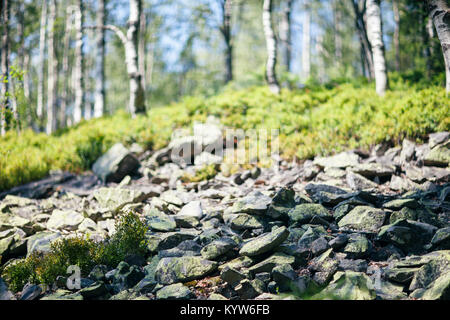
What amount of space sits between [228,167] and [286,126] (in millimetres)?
1920

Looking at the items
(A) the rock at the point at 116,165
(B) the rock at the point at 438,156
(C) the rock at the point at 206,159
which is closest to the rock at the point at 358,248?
(B) the rock at the point at 438,156

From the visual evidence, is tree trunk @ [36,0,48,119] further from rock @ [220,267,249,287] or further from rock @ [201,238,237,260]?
rock @ [220,267,249,287]

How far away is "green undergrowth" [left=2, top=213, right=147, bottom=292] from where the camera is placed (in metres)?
3.80

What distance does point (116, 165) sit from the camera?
7.33m

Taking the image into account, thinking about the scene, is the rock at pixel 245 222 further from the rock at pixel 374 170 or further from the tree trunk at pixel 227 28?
the tree trunk at pixel 227 28

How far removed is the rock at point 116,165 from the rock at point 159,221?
2.49 m

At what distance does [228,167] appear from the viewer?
699 cm

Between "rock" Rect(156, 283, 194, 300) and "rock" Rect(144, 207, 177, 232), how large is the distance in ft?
4.18

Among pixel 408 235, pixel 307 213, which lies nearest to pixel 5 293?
pixel 307 213

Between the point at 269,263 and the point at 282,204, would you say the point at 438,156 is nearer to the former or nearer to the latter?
the point at 282,204

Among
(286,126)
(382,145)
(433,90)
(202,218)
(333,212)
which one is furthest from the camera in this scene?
(286,126)
